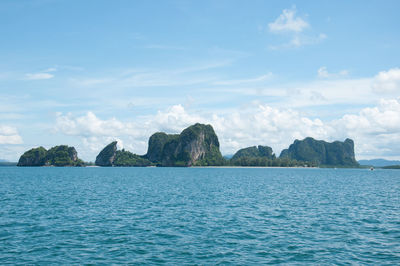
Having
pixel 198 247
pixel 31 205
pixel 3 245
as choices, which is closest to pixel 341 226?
pixel 198 247

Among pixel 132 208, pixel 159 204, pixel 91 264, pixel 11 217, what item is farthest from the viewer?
pixel 159 204

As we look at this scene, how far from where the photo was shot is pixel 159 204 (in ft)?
187

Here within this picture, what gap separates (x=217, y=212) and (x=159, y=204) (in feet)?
43.4

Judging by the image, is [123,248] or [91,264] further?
[123,248]

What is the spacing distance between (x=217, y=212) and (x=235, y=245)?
18511mm

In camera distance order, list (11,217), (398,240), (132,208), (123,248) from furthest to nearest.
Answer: (132,208) → (11,217) → (398,240) → (123,248)

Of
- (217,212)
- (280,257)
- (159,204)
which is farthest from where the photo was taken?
(159,204)

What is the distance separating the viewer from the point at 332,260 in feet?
84.3

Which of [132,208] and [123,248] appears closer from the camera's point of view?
[123,248]

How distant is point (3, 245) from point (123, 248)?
11.3 m

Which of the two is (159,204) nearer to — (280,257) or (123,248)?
(123,248)

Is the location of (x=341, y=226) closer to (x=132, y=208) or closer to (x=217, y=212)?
(x=217, y=212)

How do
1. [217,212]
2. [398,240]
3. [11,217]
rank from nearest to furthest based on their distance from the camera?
[398,240], [11,217], [217,212]

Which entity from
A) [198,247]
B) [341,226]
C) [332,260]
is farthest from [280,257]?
[341,226]
